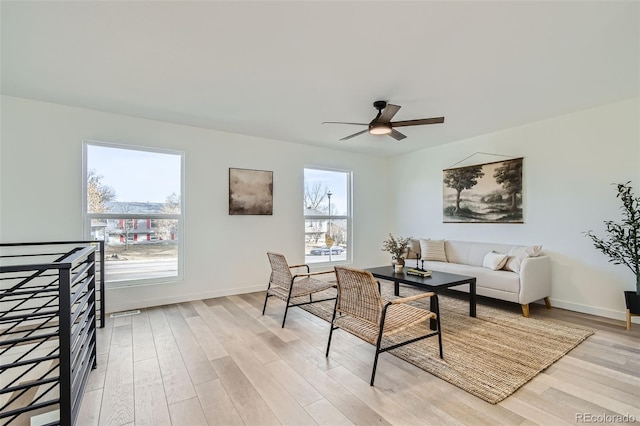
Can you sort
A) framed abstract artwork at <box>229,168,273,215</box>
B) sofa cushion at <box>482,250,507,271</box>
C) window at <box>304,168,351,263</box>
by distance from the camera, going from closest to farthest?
sofa cushion at <box>482,250,507,271</box>, framed abstract artwork at <box>229,168,273,215</box>, window at <box>304,168,351,263</box>

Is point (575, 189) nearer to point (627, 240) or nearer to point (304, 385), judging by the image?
point (627, 240)

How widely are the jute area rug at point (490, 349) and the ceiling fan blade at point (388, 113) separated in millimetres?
2302

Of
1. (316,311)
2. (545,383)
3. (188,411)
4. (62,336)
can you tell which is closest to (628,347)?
(545,383)

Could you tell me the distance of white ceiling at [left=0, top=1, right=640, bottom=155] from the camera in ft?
6.76

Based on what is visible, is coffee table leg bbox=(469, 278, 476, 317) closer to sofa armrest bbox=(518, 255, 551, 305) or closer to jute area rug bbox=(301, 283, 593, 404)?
jute area rug bbox=(301, 283, 593, 404)

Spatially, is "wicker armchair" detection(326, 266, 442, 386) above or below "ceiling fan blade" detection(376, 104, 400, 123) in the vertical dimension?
below

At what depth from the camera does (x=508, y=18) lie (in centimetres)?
211

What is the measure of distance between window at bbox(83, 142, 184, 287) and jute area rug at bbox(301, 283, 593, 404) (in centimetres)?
242

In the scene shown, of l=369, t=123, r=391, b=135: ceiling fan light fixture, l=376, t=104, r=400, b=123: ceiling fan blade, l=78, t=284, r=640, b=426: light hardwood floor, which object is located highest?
l=376, t=104, r=400, b=123: ceiling fan blade

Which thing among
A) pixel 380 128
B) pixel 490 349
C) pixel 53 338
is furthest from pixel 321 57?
pixel 490 349

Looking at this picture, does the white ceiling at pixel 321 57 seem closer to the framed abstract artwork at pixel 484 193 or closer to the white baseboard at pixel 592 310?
the framed abstract artwork at pixel 484 193

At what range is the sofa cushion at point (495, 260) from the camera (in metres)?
4.16

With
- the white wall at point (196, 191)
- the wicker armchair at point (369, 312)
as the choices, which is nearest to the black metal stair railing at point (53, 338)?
the white wall at point (196, 191)

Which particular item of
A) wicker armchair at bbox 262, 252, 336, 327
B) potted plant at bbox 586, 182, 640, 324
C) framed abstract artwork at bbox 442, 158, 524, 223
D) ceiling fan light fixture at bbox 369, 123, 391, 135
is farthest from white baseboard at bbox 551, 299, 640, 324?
ceiling fan light fixture at bbox 369, 123, 391, 135
